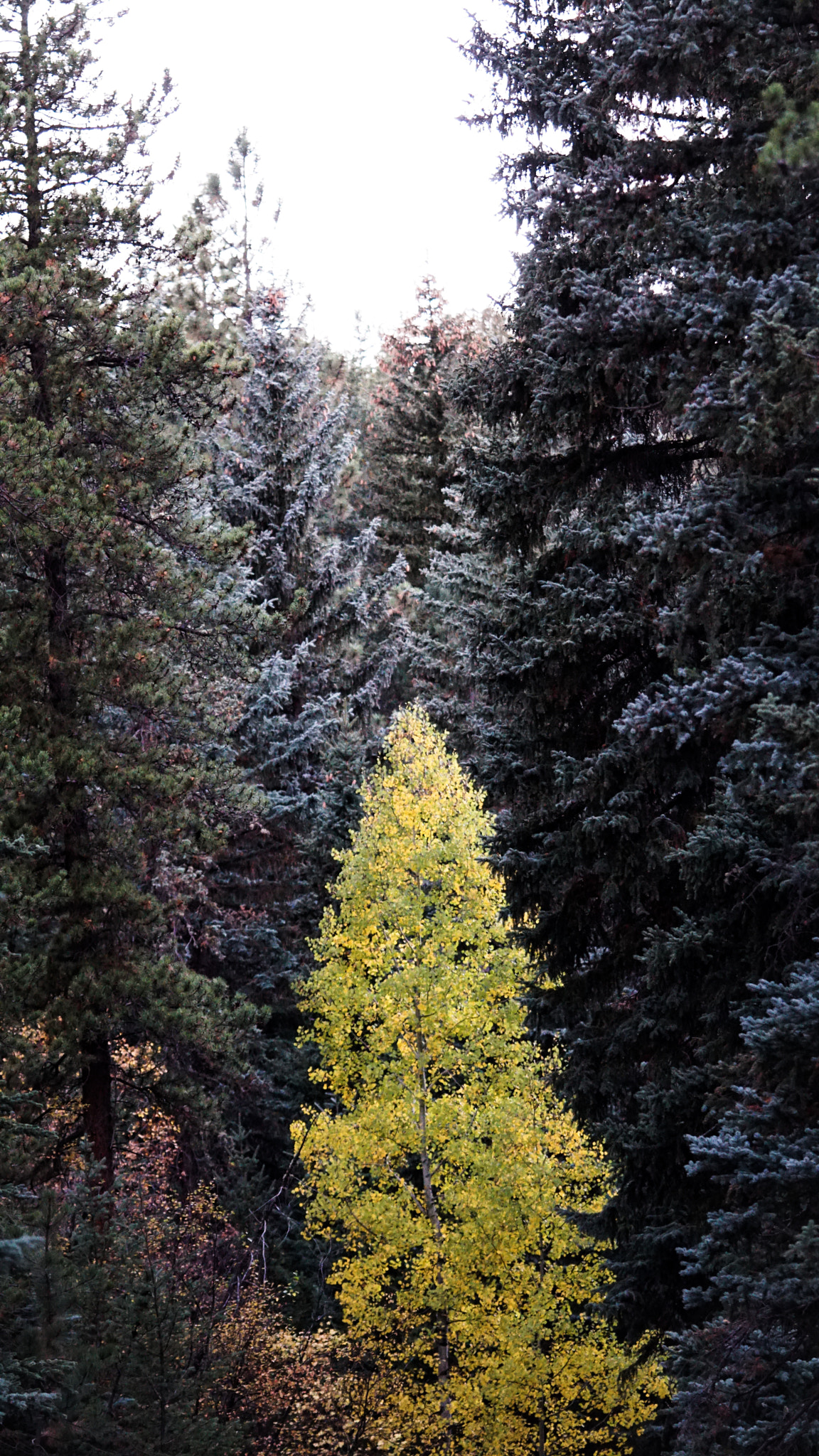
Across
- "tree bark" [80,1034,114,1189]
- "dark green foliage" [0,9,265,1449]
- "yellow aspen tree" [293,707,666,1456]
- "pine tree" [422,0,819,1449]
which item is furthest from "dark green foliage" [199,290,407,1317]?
"pine tree" [422,0,819,1449]

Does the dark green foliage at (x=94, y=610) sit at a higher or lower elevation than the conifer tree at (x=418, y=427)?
lower

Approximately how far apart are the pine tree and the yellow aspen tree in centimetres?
593

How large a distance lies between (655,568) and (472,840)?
1045cm

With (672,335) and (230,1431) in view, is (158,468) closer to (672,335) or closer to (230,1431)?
(672,335)

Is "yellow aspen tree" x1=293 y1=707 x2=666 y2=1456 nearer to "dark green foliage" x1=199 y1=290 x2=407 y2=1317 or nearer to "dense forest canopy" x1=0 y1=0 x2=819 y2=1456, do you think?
"dense forest canopy" x1=0 y1=0 x2=819 y2=1456

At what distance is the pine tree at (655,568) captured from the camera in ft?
19.5

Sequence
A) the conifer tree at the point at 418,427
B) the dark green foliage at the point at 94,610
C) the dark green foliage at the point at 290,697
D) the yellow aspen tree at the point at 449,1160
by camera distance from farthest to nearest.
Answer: the conifer tree at the point at 418,427 < the dark green foliage at the point at 290,697 < the yellow aspen tree at the point at 449,1160 < the dark green foliage at the point at 94,610

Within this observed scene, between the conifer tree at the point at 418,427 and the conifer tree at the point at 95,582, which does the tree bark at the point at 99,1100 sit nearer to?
the conifer tree at the point at 95,582

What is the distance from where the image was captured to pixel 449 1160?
16031 millimetres

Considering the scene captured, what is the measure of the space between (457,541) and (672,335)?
40.2 ft

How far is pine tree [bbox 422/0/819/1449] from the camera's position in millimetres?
5930

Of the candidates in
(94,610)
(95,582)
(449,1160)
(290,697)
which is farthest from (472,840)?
(290,697)

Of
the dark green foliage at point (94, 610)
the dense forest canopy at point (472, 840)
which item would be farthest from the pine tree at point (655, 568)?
the dark green foliage at point (94, 610)

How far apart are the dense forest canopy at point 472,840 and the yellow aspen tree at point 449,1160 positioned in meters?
0.08
